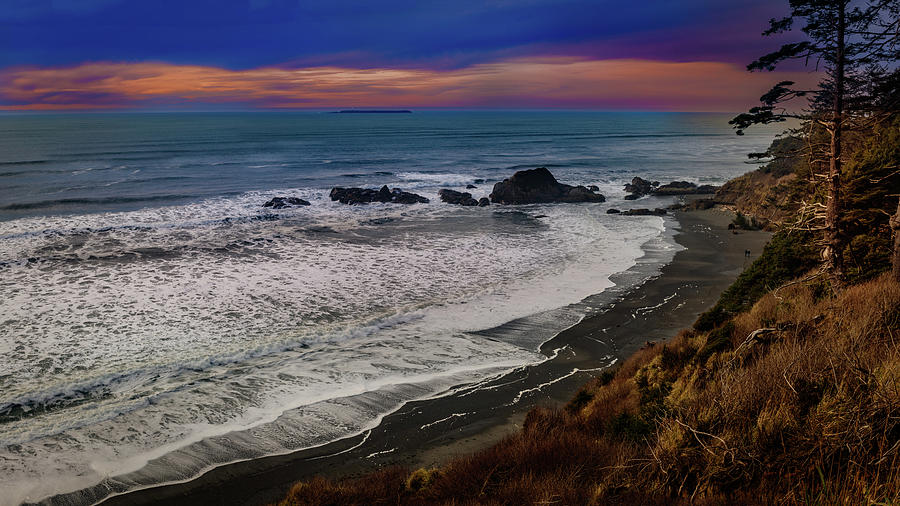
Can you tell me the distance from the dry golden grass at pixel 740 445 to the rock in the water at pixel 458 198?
3452 cm

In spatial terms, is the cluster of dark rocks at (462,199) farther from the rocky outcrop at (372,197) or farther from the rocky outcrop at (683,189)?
the rocky outcrop at (683,189)

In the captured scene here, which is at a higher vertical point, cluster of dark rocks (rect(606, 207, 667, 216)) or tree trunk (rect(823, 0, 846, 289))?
tree trunk (rect(823, 0, 846, 289))

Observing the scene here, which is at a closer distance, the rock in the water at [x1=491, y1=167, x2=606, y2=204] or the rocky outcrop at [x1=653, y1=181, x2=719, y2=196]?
the rock in the water at [x1=491, y1=167, x2=606, y2=204]

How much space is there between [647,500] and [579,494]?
617 mm

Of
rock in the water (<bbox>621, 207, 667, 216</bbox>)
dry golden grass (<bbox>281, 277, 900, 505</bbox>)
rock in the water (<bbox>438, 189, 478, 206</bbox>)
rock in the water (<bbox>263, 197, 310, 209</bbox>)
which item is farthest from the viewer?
rock in the water (<bbox>438, 189, 478, 206</bbox>)

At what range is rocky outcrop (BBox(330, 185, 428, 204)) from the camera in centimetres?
4175

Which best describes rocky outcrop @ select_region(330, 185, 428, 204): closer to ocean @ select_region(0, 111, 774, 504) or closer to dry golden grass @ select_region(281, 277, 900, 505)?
ocean @ select_region(0, 111, 774, 504)

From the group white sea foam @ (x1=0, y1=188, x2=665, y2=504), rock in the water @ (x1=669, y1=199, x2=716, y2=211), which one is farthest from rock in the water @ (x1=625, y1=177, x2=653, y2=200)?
white sea foam @ (x1=0, y1=188, x2=665, y2=504)

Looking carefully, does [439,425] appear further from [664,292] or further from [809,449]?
[664,292]

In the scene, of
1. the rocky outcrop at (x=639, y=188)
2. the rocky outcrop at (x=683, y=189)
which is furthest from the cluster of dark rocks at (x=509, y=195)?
the rocky outcrop at (x=683, y=189)

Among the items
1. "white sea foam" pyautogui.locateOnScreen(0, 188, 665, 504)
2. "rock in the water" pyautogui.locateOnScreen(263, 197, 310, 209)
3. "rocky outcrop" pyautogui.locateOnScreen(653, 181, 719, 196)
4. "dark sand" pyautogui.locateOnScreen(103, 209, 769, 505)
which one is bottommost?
"dark sand" pyautogui.locateOnScreen(103, 209, 769, 505)

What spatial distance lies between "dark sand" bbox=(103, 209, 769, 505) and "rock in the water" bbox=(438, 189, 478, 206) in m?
24.2

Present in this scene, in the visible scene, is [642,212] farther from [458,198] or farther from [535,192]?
[458,198]

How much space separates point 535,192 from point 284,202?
19.5m
